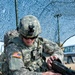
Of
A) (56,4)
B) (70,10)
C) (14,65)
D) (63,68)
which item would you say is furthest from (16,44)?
(70,10)

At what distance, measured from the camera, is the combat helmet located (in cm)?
429

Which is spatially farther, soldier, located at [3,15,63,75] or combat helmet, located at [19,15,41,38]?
combat helmet, located at [19,15,41,38]

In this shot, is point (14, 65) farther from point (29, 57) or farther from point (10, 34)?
point (10, 34)

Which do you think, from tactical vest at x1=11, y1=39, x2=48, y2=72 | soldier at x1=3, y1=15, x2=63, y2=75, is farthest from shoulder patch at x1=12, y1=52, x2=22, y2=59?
tactical vest at x1=11, y1=39, x2=48, y2=72

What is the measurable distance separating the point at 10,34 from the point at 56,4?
7941 mm

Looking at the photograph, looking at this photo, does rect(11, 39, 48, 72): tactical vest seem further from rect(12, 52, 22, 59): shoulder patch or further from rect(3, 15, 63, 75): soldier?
rect(12, 52, 22, 59): shoulder patch

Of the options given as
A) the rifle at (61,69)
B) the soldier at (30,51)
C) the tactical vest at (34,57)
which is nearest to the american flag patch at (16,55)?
the soldier at (30,51)

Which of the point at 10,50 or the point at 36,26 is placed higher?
the point at 36,26

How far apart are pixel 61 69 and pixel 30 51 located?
84cm

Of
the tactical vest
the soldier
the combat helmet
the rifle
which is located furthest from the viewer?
the tactical vest

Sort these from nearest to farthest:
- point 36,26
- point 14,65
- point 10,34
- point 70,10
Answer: point 14,65 < point 36,26 < point 10,34 < point 70,10

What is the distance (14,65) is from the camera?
4.09 metres

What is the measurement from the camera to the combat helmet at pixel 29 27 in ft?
14.1

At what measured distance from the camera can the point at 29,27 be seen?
4.30 m
